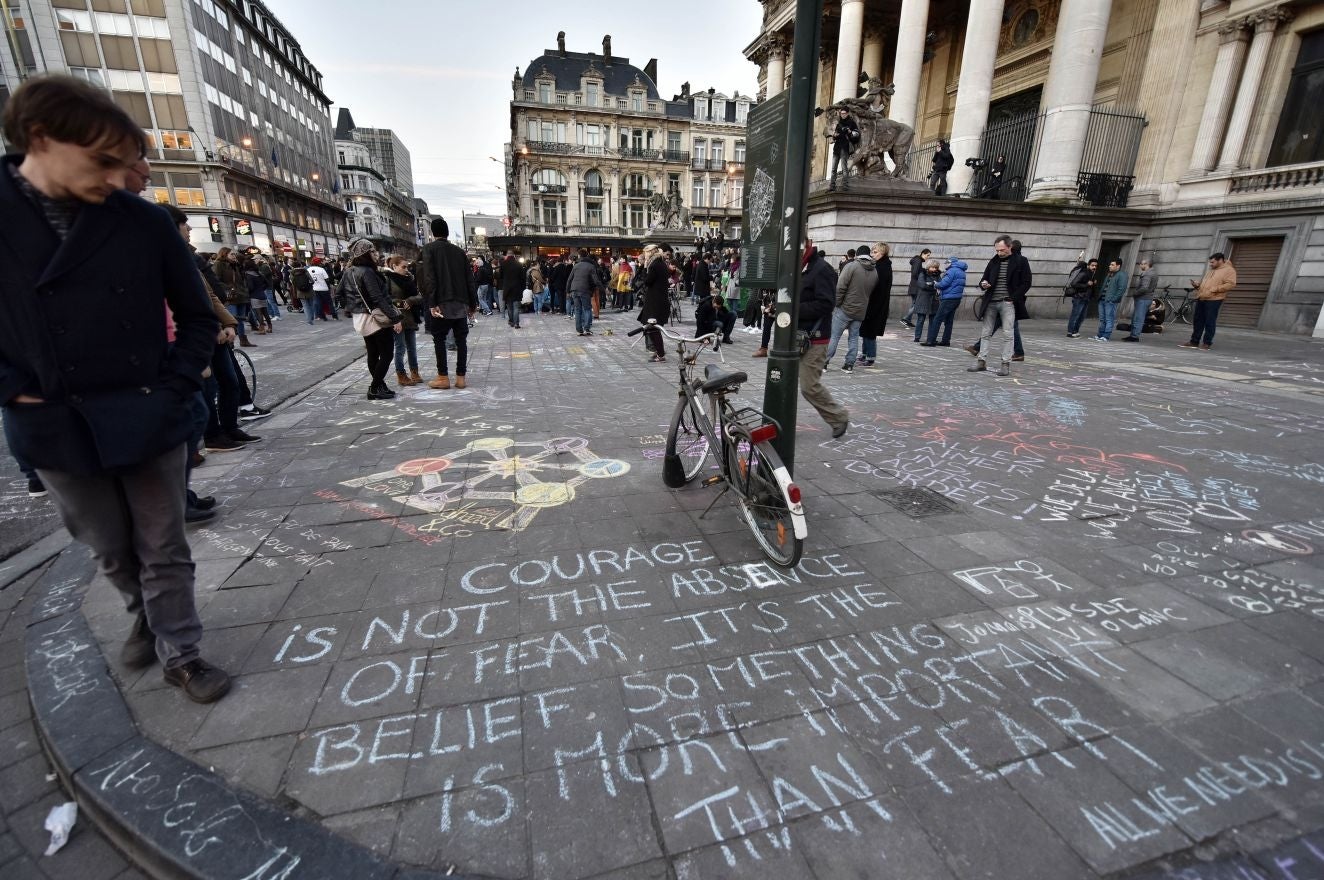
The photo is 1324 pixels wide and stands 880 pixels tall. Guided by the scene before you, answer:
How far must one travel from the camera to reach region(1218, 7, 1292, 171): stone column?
582 inches

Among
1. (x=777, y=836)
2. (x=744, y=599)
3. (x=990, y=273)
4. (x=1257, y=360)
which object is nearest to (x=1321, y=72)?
(x=1257, y=360)

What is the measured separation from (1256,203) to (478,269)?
77.6 feet

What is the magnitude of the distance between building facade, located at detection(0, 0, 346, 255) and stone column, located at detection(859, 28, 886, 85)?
29763 mm

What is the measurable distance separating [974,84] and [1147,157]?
5972 mm

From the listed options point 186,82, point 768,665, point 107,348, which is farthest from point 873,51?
point 186,82

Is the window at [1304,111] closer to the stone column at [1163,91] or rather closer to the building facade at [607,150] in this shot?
the stone column at [1163,91]

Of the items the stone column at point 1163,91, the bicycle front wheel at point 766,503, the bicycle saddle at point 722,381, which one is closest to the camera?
the bicycle front wheel at point 766,503

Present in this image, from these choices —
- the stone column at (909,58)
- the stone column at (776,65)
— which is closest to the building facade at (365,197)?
the stone column at (776,65)

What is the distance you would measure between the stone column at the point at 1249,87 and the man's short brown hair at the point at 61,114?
77.0ft

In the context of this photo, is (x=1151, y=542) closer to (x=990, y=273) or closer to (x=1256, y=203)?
(x=990, y=273)

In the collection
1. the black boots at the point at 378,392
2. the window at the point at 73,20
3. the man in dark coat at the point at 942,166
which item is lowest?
the black boots at the point at 378,392

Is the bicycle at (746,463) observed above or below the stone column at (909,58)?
below

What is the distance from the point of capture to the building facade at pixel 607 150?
59062 millimetres

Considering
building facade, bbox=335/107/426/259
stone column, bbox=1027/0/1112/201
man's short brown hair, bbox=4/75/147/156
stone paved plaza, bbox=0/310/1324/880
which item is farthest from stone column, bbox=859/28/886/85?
building facade, bbox=335/107/426/259
